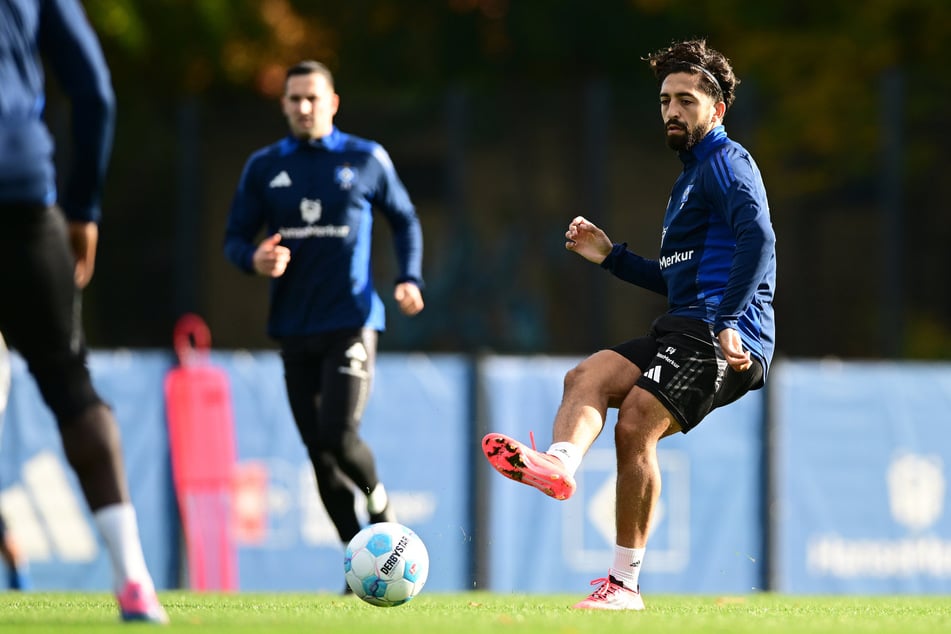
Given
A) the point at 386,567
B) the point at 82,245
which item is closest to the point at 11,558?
the point at 386,567

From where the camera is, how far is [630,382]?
23.6 ft

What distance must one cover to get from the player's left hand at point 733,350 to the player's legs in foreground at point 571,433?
0.52 m

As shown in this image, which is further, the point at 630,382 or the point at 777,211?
the point at 777,211

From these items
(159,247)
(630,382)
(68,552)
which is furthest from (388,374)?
(159,247)

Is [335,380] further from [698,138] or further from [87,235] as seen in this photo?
[87,235]

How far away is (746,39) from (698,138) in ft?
65.8

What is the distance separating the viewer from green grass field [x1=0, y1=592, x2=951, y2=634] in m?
5.81

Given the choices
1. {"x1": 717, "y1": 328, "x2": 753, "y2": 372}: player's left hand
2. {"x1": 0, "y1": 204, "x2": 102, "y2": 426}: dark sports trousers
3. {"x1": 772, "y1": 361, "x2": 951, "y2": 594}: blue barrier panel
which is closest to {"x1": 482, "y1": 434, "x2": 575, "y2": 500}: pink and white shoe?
{"x1": 717, "y1": 328, "x2": 753, "y2": 372}: player's left hand

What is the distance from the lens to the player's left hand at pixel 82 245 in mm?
5391

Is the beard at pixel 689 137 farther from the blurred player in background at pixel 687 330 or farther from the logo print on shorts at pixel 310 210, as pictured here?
the logo print on shorts at pixel 310 210

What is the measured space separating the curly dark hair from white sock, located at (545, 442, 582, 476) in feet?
5.39

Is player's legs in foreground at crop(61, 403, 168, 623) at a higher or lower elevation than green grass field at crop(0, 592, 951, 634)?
higher

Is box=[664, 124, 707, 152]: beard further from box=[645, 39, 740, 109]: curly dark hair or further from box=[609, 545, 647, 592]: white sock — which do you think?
box=[609, 545, 647, 592]: white sock

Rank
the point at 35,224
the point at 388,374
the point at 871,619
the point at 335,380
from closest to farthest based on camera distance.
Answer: the point at 35,224 → the point at 871,619 → the point at 335,380 → the point at 388,374
